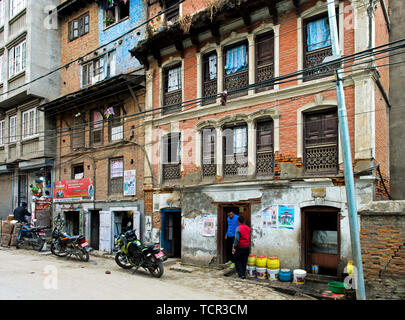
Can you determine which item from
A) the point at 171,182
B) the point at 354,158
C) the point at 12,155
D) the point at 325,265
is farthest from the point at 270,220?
the point at 12,155

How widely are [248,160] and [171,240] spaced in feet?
17.1

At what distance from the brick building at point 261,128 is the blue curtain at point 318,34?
0.11ft

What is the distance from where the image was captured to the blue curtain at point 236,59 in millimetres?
12602

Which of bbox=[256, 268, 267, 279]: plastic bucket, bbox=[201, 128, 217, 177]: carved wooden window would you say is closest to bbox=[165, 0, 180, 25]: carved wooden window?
bbox=[201, 128, 217, 177]: carved wooden window

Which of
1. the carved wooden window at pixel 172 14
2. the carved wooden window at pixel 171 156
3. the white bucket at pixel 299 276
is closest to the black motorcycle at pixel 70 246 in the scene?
the carved wooden window at pixel 171 156

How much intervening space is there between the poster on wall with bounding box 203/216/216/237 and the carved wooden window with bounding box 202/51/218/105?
4413 millimetres

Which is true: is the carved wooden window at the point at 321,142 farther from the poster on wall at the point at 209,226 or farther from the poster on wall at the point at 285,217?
the poster on wall at the point at 209,226

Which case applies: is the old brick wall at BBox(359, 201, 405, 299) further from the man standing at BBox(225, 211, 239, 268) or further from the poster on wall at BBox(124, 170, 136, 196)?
the poster on wall at BBox(124, 170, 136, 196)

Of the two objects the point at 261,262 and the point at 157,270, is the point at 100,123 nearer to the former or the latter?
the point at 157,270

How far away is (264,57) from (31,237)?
43.0 feet

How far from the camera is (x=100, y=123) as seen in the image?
696 inches

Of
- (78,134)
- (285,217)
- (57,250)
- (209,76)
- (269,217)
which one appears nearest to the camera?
(285,217)

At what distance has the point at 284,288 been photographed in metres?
9.44

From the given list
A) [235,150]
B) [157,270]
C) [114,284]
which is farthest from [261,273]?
[114,284]
